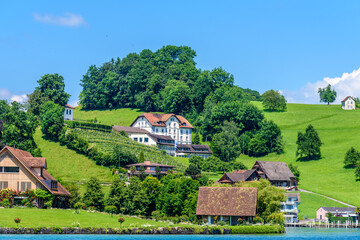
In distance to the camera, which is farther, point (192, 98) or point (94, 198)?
point (192, 98)

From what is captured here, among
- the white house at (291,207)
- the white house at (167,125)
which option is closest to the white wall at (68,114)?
the white house at (167,125)

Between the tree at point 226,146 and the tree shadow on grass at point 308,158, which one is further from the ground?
the tree at point 226,146

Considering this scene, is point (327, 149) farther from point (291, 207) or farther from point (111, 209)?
point (111, 209)

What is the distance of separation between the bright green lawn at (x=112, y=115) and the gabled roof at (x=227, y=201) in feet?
299

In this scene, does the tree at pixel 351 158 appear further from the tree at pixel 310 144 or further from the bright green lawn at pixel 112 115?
the bright green lawn at pixel 112 115

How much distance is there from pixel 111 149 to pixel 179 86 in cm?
5721

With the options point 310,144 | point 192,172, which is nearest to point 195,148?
point 310,144

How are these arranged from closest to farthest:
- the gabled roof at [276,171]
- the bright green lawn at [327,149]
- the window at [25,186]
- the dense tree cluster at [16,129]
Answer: the window at [25,186], the dense tree cluster at [16,129], the bright green lawn at [327,149], the gabled roof at [276,171]

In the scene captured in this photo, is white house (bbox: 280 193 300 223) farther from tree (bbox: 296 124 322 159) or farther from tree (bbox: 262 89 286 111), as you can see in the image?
tree (bbox: 262 89 286 111)

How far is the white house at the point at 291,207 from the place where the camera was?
329 ft

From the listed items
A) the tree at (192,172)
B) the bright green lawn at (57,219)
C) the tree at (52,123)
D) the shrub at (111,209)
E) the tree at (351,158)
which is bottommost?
the bright green lawn at (57,219)

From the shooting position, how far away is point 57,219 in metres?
72.8

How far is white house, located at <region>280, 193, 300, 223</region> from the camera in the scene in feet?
329

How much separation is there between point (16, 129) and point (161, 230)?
52261 millimetres
